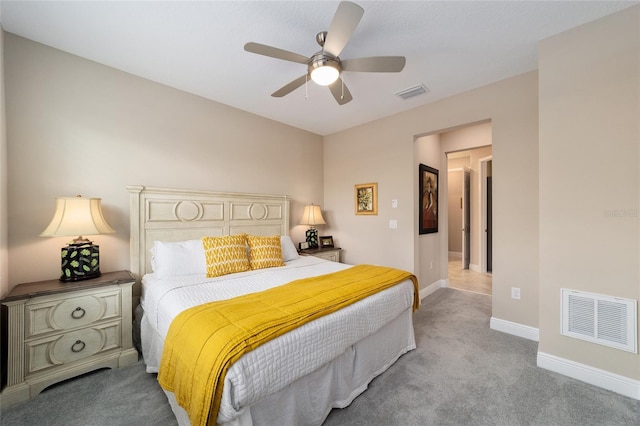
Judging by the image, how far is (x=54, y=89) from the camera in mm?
2227

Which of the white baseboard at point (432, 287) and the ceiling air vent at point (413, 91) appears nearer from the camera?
the ceiling air vent at point (413, 91)

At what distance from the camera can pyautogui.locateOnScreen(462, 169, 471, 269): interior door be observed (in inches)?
220

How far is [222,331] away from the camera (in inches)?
48.8

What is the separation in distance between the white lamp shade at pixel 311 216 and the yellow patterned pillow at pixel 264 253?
1133 mm

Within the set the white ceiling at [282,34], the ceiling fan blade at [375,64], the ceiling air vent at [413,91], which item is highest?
the white ceiling at [282,34]

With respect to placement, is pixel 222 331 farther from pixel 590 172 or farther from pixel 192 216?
pixel 590 172

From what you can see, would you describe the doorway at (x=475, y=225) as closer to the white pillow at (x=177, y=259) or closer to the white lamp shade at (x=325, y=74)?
the white lamp shade at (x=325, y=74)

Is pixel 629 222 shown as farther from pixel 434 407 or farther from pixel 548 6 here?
pixel 434 407

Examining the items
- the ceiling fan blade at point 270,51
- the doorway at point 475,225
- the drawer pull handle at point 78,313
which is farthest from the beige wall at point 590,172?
the drawer pull handle at point 78,313

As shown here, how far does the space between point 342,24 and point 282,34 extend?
2.46 feet

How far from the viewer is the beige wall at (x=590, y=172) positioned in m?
1.80

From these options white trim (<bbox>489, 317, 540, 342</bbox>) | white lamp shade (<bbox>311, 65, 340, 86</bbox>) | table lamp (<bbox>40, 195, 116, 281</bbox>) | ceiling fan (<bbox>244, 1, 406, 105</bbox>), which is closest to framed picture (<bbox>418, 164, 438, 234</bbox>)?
white trim (<bbox>489, 317, 540, 342</bbox>)

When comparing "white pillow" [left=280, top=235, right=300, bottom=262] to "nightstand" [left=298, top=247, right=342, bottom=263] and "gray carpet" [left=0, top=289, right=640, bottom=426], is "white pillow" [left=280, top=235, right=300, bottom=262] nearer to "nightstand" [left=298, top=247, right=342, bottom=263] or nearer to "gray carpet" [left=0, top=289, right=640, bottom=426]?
"nightstand" [left=298, top=247, right=342, bottom=263]

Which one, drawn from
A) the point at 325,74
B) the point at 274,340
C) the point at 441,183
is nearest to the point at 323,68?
A: the point at 325,74
